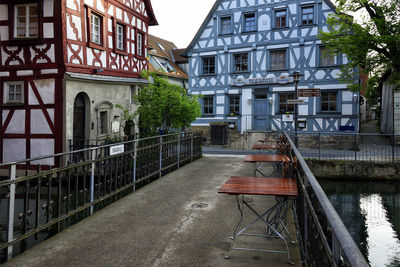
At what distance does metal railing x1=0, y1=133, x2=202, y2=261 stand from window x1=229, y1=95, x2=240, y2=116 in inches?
477

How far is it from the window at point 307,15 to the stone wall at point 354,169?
421 inches

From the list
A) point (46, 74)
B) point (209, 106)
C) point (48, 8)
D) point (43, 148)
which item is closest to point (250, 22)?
point (209, 106)

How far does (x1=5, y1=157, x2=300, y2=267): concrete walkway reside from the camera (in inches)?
152

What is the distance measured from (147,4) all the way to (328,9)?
10701mm

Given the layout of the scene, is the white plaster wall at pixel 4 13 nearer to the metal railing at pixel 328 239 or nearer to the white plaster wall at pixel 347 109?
the metal railing at pixel 328 239

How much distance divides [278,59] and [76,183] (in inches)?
748

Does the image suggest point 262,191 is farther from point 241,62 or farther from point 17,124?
point 241,62

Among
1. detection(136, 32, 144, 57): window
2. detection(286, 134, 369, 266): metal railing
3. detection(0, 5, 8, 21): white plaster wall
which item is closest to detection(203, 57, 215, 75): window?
detection(136, 32, 144, 57): window

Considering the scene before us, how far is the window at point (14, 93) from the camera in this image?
1335 centimetres

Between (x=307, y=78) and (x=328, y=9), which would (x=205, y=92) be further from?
(x=328, y=9)

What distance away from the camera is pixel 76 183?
5.68 meters

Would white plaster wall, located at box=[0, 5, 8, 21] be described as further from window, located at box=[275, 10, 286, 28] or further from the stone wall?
window, located at box=[275, 10, 286, 28]

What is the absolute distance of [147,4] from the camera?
1902 cm

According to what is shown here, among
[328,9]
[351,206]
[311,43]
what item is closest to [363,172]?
[351,206]
